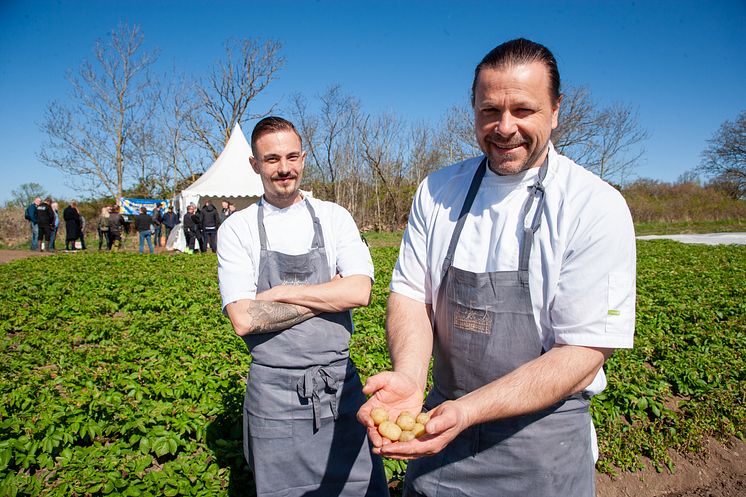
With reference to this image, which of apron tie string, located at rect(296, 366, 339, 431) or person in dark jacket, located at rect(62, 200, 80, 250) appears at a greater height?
person in dark jacket, located at rect(62, 200, 80, 250)

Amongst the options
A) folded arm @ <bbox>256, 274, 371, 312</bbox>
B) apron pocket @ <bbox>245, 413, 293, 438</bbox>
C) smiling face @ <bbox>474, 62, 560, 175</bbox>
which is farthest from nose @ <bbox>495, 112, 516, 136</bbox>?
apron pocket @ <bbox>245, 413, 293, 438</bbox>

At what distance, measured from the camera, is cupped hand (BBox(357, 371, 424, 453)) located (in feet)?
4.79

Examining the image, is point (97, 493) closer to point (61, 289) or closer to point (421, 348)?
point (421, 348)

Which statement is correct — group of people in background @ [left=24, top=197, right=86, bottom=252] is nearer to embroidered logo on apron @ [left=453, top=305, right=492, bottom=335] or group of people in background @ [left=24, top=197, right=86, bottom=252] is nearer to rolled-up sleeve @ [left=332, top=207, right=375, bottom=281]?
rolled-up sleeve @ [left=332, top=207, right=375, bottom=281]

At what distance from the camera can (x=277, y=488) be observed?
231 centimetres

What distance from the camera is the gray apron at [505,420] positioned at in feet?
4.99

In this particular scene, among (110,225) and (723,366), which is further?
(110,225)

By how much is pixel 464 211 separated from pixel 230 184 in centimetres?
1832

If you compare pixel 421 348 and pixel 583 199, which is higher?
pixel 583 199

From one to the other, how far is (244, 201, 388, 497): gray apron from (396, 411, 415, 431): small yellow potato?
92cm

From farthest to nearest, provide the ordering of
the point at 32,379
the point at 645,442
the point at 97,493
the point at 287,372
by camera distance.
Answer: the point at 32,379 < the point at 645,442 < the point at 97,493 < the point at 287,372

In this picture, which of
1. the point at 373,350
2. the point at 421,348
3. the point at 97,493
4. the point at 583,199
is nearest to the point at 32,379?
the point at 97,493

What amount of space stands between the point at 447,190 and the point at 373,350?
3787mm

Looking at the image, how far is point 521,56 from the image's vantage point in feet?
4.75
